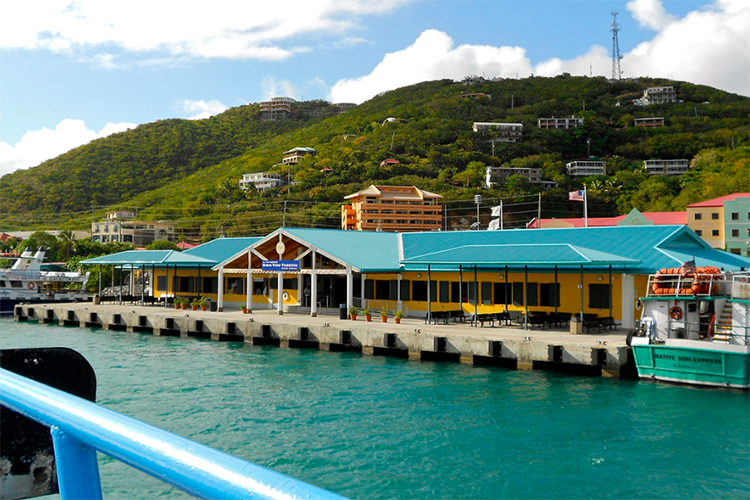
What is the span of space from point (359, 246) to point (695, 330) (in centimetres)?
2049

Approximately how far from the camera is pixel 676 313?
22.1m

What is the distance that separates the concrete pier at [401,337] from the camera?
2316 cm

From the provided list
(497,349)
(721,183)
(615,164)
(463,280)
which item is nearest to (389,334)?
(497,349)

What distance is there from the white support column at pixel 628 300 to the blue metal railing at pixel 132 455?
3054 cm

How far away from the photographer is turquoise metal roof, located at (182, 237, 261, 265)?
44.9 meters

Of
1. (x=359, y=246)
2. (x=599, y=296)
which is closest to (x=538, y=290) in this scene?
(x=599, y=296)

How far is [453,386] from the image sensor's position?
21406 mm

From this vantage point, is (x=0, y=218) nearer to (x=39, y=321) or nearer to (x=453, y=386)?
(x=39, y=321)

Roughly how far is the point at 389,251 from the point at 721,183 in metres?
80.7

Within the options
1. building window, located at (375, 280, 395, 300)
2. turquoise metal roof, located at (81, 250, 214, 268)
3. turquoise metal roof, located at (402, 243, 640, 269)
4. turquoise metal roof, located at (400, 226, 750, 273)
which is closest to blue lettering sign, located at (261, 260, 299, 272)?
building window, located at (375, 280, 395, 300)

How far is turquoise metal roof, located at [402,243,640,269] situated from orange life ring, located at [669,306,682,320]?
177 inches

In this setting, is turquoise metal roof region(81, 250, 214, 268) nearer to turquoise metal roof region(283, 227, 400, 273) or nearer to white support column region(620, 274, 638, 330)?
turquoise metal roof region(283, 227, 400, 273)

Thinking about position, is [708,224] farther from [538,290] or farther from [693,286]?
[693,286]

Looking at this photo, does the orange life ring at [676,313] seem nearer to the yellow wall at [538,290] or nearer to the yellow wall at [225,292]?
the yellow wall at [538,290]
